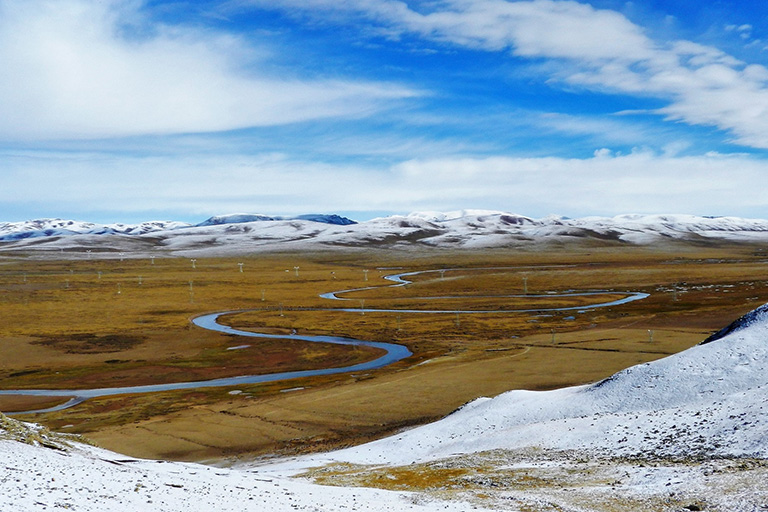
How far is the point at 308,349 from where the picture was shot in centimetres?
6969

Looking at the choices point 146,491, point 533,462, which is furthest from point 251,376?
point 146,491

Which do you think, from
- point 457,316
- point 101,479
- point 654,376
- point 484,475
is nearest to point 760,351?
point 654,376

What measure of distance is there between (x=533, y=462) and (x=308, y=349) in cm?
4795

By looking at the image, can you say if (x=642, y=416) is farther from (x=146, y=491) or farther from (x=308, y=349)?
(x=308, y=349)

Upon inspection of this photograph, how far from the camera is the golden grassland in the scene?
4056 centimetres

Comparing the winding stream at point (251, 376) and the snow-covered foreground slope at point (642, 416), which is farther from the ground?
the snow-covered foreground slope at point (642, 416)

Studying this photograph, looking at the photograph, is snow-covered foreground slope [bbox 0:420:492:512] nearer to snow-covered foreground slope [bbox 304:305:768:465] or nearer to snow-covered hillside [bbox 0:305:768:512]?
snow-covered hillside [bbox 0:305:768:512]

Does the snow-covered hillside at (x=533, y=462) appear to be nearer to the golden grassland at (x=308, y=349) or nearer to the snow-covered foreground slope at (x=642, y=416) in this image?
the snow-covered foreground slope at (x=642, y=416)

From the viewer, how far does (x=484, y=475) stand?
22.8 m

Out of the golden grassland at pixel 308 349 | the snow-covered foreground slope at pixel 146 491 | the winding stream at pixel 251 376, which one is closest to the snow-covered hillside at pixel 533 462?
the snow-covered foreground slope at pixel 146 491

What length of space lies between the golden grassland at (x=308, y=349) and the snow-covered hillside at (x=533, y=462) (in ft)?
27.3

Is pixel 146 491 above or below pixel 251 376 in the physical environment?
above

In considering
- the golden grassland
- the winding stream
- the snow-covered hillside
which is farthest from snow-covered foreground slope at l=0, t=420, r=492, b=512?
the winding stream

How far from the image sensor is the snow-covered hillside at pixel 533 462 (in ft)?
54.3
